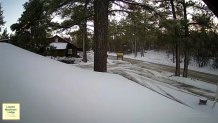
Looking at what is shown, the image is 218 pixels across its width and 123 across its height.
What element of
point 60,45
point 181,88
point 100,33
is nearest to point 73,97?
point 100,33

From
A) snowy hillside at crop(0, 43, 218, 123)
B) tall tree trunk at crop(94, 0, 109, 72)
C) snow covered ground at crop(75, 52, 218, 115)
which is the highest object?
tall tree trunk at crop(94, 0, 109, 72)

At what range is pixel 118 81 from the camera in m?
5.48

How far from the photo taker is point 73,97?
4.37 metres

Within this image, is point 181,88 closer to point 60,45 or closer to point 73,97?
point 73,97

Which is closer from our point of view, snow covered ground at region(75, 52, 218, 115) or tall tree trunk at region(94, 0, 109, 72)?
tall tree trunk at region(94, 0, 109, 72)

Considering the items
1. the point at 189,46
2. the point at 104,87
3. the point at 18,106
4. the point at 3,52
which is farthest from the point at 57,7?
the point at 189,46

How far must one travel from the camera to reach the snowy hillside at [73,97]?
160 inches

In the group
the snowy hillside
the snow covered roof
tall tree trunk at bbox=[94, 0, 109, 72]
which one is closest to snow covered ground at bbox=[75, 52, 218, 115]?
the snowy hillside

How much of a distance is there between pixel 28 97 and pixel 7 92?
34cm

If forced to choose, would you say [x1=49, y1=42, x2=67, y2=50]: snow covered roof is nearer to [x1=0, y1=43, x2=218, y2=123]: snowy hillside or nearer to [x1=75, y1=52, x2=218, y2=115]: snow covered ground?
[x1=75, y1=52, x2=218, y2=115]: snow covered ground

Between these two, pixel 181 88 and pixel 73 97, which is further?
pixel 181 88

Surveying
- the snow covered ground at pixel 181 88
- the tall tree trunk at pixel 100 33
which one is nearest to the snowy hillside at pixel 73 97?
the snow covered ground at pixel 181 88

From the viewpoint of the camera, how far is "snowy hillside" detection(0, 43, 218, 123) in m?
4.07

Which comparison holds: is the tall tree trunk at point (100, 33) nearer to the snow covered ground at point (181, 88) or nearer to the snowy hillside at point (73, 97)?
the snow covered ground at point (181, 88)
